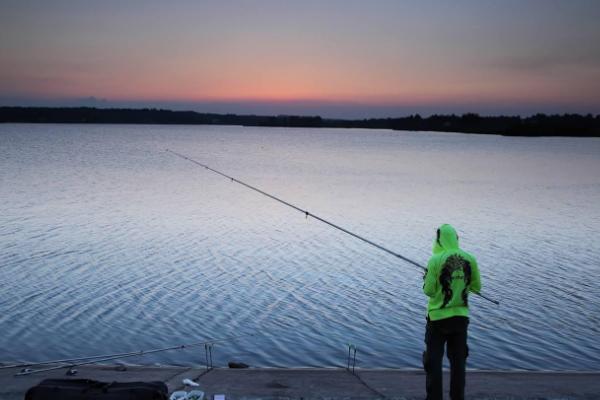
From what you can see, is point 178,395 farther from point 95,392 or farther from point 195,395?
point 95,392

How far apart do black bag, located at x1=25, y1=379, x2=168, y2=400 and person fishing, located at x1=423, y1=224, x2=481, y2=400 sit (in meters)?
→ 2.61

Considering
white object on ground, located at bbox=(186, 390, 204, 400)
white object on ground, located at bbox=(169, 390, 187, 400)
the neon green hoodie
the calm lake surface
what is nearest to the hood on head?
the neon green hoodie

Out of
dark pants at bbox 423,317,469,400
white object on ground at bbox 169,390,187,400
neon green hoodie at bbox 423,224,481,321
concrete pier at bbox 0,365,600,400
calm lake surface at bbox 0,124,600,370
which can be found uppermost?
neon green hoodie at bbox 423,224,481,321

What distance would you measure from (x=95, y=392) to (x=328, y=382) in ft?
8.90

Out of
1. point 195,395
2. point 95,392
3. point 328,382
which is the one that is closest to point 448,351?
point 328,382

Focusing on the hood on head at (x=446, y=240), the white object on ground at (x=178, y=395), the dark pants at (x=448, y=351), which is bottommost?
the white object on ground at (x=178, y=395)

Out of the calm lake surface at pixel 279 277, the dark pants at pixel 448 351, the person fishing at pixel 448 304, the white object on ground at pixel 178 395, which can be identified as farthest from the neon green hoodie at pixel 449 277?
the calm lake surface at pixel 279 277

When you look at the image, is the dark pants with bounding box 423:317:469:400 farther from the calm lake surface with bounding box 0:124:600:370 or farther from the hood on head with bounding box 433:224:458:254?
the calm lake surface with bounding box 0:124:600:370

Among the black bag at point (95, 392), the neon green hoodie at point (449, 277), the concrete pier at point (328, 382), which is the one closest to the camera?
the black bag at point (95, 392)

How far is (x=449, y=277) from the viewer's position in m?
5.26

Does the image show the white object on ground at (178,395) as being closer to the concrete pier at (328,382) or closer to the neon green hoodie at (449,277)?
the concrete pier at (328,382)

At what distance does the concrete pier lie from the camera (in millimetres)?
6258

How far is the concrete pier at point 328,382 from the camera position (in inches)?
246

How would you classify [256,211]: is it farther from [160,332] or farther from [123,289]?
[160,332]
